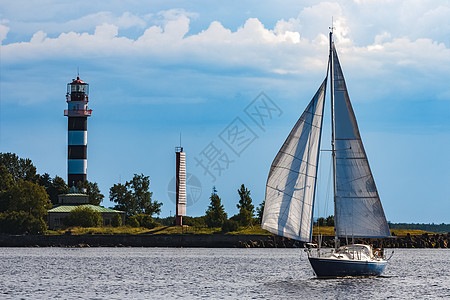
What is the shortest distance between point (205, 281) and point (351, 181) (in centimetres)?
1384

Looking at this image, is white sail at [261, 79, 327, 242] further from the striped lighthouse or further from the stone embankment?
the striped lighthouse

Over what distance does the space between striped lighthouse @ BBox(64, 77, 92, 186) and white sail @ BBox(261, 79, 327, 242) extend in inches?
A: 3562

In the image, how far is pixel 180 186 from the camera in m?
130

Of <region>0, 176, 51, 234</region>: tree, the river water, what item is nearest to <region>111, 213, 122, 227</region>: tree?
<region>0, 176, 51, 234</region>: tree

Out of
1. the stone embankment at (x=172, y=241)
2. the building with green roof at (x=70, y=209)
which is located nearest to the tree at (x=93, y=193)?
the building with green roof at (x=70, y=209)

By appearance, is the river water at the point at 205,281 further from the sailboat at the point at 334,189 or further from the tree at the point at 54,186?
the tree at the point at 54,186

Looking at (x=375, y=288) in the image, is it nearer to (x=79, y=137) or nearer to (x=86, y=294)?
(x=86, y=294)

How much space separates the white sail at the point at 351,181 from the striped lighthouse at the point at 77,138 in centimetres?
8915

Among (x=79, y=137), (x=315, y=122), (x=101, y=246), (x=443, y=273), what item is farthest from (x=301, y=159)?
(x=79, y=137)

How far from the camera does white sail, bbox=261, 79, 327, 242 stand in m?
50.2

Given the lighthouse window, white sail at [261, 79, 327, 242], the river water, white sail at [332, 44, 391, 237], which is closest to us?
the river water

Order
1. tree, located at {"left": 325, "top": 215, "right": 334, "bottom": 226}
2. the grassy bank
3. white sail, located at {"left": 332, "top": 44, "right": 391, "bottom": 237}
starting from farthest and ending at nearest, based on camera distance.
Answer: tree, located at {"left": 325, "top": 215, "right": 334, "bottom": 226}
the grassy bank
white sail, located at {"left": 332, "top": 44, "right": 391, "bottom": 237}

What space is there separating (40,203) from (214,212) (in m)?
27.8

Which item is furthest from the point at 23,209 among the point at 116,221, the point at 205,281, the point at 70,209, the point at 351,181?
the point at 351,181
